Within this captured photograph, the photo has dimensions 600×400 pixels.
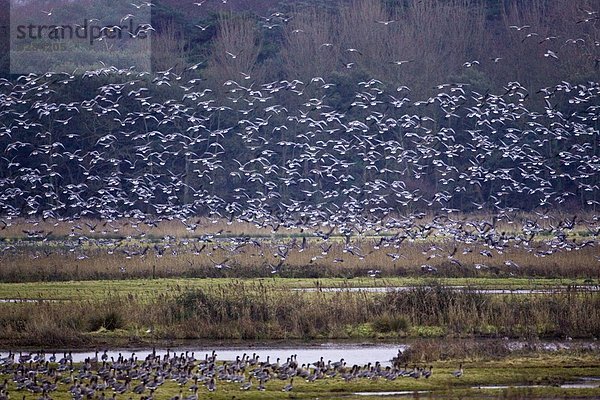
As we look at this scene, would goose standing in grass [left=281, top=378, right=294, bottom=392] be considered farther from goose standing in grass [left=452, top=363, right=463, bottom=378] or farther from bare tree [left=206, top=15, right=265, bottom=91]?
bare tree [left=206, top=15, right=265, bottom=91]

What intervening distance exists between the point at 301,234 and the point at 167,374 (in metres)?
30.9

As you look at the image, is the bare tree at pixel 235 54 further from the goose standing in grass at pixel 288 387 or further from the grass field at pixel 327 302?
the goose standing in grass at pixel 288 387

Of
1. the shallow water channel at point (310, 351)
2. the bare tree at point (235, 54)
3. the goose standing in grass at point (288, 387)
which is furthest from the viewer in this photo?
the bare tree at point (235, 54)

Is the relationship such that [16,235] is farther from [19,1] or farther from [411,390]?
[19,1]

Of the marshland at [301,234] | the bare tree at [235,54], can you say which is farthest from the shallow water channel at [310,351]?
the bare tree at [235,54]

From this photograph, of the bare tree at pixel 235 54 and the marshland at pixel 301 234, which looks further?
the bare tree at pixel 235 54

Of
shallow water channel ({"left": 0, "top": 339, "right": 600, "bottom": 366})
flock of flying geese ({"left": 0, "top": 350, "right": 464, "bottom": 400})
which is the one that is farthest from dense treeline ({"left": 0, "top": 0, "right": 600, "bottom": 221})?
flock of flying geese ({"left": 0, "top": 350, "right": 464, "bottom": 400})

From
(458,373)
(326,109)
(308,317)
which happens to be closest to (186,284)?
(308,317)

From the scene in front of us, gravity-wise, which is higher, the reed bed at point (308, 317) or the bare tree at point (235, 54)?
the bare tree at point (235, 54)

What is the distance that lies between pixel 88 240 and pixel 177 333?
20.6 metres

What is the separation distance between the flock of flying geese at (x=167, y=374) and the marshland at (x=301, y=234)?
0.07m

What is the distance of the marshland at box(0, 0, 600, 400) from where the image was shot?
73.4 feet

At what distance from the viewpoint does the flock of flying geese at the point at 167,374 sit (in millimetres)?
19922

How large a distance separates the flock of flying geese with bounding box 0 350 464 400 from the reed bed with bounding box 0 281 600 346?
5.44 metres
